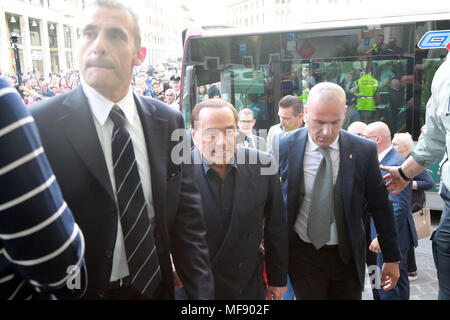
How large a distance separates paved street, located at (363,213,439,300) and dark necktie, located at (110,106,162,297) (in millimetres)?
3209

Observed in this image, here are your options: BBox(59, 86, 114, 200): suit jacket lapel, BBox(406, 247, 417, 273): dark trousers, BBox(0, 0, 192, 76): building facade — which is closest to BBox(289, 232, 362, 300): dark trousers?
BBox(59, 86, 114, 200): suit jacket lapel

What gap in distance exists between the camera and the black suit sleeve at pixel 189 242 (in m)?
1.62

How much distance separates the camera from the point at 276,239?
85.8 inches

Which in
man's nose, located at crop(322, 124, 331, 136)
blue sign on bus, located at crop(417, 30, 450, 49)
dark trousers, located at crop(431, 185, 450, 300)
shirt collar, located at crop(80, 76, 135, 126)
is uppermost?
blue sign on bus, located at crop(417, 30, 450, 49)

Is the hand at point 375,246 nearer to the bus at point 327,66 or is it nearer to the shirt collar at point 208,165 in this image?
the shirt collar at point 208,165

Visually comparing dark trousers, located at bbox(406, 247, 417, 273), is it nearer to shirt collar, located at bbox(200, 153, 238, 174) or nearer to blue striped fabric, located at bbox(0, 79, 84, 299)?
shirt collar, located at bbox(200, 153, 238, 174)

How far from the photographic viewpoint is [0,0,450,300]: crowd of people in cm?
90

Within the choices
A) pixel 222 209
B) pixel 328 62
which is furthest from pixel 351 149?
pixel 328 62

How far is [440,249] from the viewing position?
2.14 meters

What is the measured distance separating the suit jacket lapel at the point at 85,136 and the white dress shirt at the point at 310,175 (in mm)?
1398
